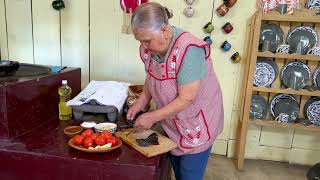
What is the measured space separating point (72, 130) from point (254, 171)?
155cm

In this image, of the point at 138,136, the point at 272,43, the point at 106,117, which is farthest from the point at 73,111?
the point at 272,43

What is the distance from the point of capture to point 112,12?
2.35m

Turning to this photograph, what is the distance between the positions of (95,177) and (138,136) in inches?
10.8

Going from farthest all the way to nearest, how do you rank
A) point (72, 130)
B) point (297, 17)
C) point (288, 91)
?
1. point (288, 91)
2. point (297, 17)
3. point (72, 130)

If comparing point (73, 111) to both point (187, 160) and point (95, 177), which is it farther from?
point (187, 160)

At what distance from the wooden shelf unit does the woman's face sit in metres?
1.14

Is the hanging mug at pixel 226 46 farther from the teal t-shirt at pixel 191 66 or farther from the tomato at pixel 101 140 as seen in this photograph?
the tomato at pixel 101 140

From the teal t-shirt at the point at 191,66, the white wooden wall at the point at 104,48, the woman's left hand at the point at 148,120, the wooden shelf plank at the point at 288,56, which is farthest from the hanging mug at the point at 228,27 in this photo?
the woman's left hand at the point at 148,120

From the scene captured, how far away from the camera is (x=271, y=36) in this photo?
7.25ft

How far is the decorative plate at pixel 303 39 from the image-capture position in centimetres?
218

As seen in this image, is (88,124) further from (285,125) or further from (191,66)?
(285,125)

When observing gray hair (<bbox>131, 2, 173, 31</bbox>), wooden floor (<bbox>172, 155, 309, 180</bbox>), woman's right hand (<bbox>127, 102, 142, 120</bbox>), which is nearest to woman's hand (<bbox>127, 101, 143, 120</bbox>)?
woman's right hand (<bbox>127, 102, 142, 120</bbox>)

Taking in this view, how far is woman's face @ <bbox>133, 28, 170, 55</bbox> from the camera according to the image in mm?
1066

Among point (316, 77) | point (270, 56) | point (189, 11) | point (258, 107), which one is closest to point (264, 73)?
point (270, 56)
